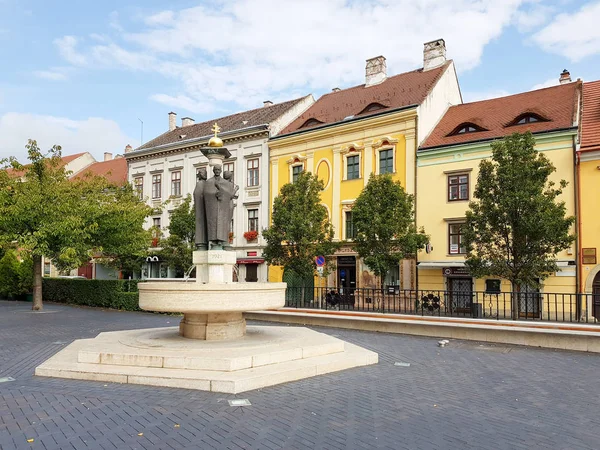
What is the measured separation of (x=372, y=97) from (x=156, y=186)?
17.8 metres

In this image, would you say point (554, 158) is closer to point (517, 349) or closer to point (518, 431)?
point (517, 349)

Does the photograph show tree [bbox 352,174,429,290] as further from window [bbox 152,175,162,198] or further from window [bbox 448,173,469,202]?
window [bbox 152,175,162,198]

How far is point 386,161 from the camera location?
27703mm

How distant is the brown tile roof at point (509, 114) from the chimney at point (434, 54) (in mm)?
3698

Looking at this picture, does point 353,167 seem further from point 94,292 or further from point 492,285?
point 94,292

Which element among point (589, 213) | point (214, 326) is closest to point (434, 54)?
point (589, 213)

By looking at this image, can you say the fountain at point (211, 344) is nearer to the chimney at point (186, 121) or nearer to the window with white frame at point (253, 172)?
the window with white frame at point (253, 172)

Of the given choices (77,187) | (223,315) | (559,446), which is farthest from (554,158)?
(77,187)

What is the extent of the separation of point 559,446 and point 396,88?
27.4 meters

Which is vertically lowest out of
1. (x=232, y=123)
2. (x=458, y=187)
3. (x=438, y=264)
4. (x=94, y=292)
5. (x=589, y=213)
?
(x=94, y=292)

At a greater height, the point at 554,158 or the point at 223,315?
the point at 554,158

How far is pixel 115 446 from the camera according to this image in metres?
5.54

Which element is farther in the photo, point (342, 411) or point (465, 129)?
point (465, 129)

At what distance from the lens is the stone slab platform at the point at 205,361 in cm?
824
